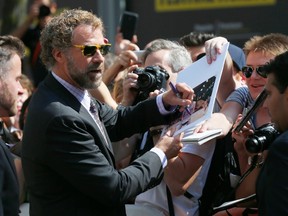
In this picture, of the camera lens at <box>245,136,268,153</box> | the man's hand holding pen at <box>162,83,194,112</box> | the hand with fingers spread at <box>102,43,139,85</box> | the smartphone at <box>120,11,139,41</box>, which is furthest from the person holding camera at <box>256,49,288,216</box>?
the smartphone at <box>120,11,139,41</box>

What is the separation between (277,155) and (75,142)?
0.98 metres

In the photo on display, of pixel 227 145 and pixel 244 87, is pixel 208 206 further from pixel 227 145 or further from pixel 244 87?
pixel 244 87

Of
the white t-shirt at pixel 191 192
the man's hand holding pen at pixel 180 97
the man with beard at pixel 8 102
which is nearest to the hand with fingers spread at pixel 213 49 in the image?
the man's hand holding pen at pixel 180 97

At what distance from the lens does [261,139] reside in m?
3.99

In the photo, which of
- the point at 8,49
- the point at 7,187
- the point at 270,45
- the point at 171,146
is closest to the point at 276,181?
the point at 171,146

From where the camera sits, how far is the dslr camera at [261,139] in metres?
3.97

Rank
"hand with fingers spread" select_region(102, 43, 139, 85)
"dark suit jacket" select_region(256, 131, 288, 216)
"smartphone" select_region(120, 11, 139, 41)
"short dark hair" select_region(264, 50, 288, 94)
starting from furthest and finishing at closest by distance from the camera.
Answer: "smartphone" select_region(120, 11, 139, 41), "hand with fingers spread" select_region(102, 43, 139, 85), "short dark hair" select_region(264, 50, 288, 94), "dark suit jacket" select_region(256, 131, 288, 216)

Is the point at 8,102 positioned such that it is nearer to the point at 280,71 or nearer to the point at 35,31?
the point at 280,71

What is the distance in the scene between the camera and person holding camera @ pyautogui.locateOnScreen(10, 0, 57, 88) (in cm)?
866

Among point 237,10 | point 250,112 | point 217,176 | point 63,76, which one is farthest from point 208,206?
point 237,10

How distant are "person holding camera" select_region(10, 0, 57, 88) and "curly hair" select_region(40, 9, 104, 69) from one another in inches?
176

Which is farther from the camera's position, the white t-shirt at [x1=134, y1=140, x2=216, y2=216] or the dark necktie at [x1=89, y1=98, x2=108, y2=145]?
the white t-shirt at [x1=134, y1=140, x2=216, y2=216]

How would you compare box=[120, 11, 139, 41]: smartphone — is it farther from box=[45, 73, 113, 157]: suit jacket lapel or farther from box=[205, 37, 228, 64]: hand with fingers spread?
box=[45, 73, 113, 157]: suit jacket lapel

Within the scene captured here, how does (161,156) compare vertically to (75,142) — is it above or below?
below
